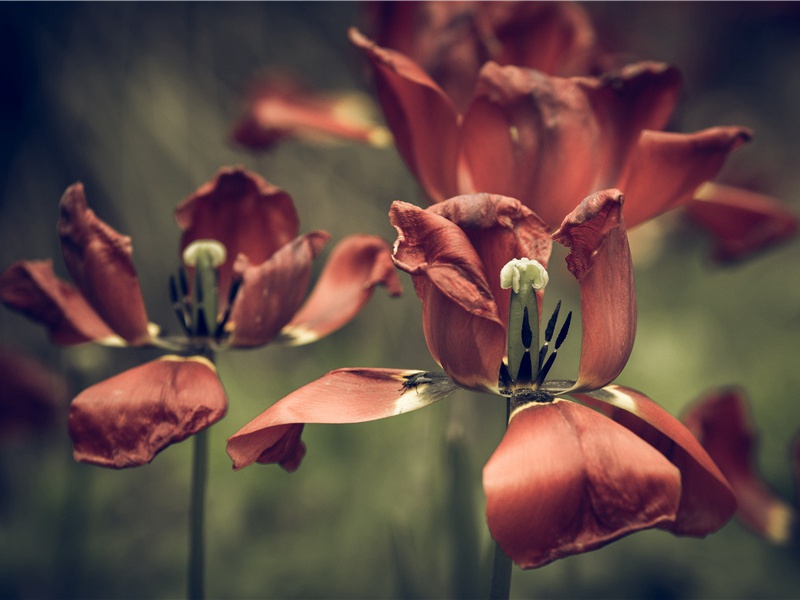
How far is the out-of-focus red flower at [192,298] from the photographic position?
51 cm

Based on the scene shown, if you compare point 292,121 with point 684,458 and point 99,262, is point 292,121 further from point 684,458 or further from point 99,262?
point 684,458

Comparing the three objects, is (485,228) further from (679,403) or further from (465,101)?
(679,403)

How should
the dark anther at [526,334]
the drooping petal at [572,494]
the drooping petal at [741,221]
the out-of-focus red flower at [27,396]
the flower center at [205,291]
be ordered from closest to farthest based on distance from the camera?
the drooping petal at [572,494] < the dark anther at [526,334] < the flower center at [205,291] < the drooping petal at [741,221] < the out-of-focus red flower at [27,396]

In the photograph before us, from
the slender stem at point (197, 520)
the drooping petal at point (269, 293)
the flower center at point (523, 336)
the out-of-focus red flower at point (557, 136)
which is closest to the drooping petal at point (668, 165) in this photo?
the out-of-focus red flower at point (557, 136)

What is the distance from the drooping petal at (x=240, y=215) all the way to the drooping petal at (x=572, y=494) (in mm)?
284

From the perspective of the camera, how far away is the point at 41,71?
1.52 m

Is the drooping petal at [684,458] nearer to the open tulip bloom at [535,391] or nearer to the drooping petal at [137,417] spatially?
the open tulip bloom at [535,391]

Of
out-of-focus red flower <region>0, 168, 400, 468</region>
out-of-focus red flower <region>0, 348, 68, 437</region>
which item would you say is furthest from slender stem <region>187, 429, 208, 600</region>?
out-of-focus red flower <region>0, 348, 68, 437</region>

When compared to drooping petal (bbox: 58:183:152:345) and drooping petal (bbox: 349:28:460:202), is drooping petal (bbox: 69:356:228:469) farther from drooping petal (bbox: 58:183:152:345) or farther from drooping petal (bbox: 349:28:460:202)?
drooping petal (bbox: 349:28:460:202)

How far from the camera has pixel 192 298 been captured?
2.17 feet

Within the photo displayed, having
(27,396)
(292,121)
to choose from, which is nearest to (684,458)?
(292,121)

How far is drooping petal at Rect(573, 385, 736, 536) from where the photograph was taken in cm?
47

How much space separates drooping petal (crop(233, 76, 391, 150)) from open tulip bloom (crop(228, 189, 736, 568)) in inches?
15.6

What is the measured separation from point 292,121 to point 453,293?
18.7 inches
